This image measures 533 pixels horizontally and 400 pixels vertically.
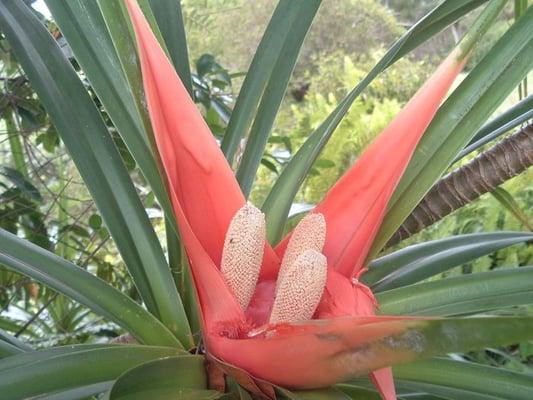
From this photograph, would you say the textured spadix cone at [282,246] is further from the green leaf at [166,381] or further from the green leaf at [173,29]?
the green leaf at [173,29]

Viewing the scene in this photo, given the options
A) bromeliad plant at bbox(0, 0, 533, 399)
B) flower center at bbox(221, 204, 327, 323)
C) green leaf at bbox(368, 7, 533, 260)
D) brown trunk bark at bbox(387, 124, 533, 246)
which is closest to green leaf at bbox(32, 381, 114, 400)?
bromeliad plant at bbox(0, 0, 533, 399)

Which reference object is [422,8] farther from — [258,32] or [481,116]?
[481,116]

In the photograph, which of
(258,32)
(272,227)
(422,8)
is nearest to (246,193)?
(272,227)

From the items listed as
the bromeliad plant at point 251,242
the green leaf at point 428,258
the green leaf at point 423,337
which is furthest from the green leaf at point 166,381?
the green leaf at point 428,258

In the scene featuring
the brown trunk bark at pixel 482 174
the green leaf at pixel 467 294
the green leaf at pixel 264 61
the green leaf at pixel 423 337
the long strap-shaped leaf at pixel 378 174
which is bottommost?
the green leaf at pixel 423 337

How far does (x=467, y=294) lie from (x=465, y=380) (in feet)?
0.19

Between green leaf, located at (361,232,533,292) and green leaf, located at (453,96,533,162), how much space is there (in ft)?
0.30

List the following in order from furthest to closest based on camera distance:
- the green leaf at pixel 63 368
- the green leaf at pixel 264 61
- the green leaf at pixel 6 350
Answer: the green leaf at pixel 264 61, the green leaf at pixel 6 350, the green leaf at pixel 63 368

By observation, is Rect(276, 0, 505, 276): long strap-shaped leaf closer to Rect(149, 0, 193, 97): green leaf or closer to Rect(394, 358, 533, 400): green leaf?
Rect(394, 358, 533, 400): green leaf

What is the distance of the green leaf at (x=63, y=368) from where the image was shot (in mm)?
342

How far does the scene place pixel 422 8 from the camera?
19.7 feet

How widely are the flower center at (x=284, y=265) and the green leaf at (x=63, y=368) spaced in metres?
0.08

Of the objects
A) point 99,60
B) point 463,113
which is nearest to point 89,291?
point 99,60

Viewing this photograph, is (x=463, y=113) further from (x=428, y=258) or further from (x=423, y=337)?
(x=423, y=337)
